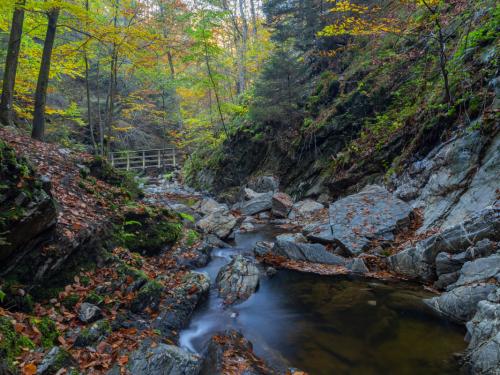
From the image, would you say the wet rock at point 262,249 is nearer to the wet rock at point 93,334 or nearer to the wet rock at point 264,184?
the wet rock at point 93,334

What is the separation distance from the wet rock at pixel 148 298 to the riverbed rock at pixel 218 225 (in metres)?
5.32

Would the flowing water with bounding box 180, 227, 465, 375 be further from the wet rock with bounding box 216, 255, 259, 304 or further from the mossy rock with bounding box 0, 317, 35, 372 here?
the mossy rock with bounding box 0, 317, 35, 372

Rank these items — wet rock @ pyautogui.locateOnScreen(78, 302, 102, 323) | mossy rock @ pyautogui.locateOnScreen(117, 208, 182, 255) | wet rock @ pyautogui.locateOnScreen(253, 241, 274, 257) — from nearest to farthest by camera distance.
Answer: wet rock @ pyautogui.locateOnScreen(78, 302, 102, 323), mossy rock @ pyautogui.locateOnScreen(117, 208, 182, 255), wet rock @ pyautogui.locateOnScreen(253, 241, 274, 257)

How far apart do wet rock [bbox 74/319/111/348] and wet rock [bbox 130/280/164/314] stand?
0.73 metres

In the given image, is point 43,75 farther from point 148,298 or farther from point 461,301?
point 461,301

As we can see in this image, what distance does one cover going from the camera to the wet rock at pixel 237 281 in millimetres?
6723

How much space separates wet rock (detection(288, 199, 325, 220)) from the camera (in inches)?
480

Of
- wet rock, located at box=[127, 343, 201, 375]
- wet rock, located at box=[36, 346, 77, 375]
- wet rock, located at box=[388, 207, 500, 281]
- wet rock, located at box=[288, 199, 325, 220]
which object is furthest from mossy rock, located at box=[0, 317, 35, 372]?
wet rock, located at box=[288, 199, 325, 220]

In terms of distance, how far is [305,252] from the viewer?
27.6 feet

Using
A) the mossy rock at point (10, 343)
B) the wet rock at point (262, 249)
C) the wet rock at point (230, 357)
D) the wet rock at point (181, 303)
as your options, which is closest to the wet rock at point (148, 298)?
the wet rock at point (181, 303)

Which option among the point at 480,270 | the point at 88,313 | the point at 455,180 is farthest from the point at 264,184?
the point at 88,313

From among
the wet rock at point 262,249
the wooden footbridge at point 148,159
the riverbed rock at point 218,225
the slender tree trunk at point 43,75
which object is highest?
the slender tree trunk at point 43,75

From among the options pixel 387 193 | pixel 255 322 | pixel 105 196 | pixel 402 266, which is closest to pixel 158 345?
pixel 255 322

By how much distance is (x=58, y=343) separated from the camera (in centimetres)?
377
